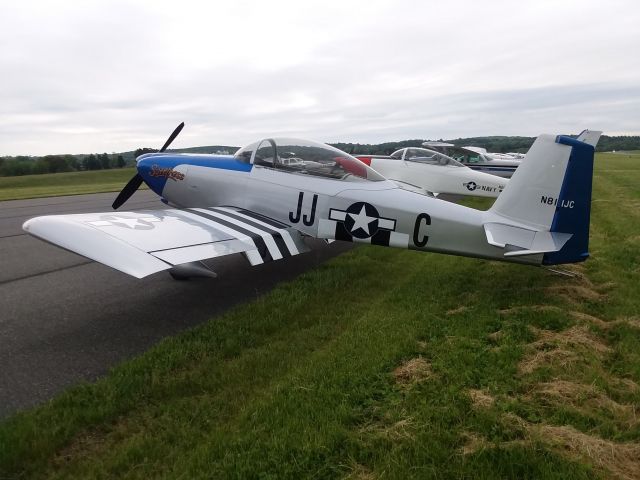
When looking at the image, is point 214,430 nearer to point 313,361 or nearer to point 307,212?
point 313,361

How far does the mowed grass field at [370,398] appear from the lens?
2412 mm

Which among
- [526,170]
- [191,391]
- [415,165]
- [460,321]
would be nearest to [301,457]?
[191,391]

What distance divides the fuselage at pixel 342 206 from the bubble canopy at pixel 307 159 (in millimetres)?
77

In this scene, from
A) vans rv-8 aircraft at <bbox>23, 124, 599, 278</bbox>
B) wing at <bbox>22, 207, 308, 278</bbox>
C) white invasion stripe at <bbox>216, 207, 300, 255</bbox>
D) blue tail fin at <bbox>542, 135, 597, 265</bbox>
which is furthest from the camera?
white invasion stripe at <bbox>216, 207, 300, 255</bbox>

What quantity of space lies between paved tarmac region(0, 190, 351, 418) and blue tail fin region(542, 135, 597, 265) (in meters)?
3.64

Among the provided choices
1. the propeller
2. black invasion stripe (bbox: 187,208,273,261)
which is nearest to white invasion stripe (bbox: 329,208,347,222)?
black invasion stripe (bbox: 187,208,273,261)

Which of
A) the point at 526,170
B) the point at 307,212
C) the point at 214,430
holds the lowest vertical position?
the point at 214,430

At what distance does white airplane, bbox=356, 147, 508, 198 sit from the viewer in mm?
12898

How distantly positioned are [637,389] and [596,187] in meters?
17.2

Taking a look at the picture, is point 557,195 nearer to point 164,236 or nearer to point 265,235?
point 265,235

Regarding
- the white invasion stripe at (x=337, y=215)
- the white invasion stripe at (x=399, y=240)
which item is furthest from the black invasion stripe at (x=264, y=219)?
the white invasion stripe at (x=399, y=240)

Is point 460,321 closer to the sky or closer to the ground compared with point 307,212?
closer to the ground

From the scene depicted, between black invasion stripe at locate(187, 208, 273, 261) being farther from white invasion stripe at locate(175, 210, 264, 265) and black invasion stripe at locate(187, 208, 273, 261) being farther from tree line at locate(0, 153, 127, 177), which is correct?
tree line at locate(0, 153, 127, 177)

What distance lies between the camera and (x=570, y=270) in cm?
595
